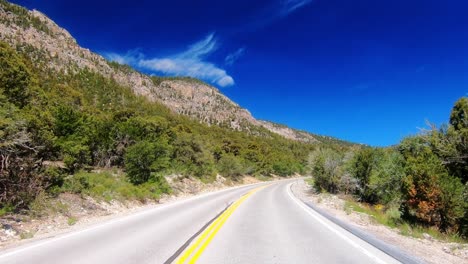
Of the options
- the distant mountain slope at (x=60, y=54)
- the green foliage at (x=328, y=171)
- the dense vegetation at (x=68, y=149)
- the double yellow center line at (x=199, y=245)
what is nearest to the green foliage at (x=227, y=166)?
the dense vegetation at (x=68, y=149)

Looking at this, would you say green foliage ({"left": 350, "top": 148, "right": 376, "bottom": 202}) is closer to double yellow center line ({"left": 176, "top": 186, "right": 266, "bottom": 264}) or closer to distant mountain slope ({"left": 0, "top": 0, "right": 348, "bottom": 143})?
double yellow center line ({"left": 176, "top": 186, "right": 266, "bottom": 264})

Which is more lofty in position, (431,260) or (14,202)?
(431,260)

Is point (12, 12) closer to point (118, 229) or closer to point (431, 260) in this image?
point (118, 229)

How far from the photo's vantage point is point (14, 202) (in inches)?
500

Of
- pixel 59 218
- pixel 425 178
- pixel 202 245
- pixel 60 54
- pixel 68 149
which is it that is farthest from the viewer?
pixel 60 54

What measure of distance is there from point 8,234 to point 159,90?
6897 inches

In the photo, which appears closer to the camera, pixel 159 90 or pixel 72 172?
pixel 72 172

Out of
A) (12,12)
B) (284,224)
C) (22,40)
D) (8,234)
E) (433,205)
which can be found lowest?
(8,234)

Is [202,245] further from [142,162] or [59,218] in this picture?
[142,162]

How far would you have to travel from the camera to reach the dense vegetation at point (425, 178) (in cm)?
1619

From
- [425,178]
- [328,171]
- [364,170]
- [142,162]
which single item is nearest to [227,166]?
[328,171]

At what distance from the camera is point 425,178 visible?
1686cm

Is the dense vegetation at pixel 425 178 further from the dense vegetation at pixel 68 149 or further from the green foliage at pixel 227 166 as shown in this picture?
the green foliage at pixel 227 166

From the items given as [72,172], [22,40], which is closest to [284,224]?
[72,172]
